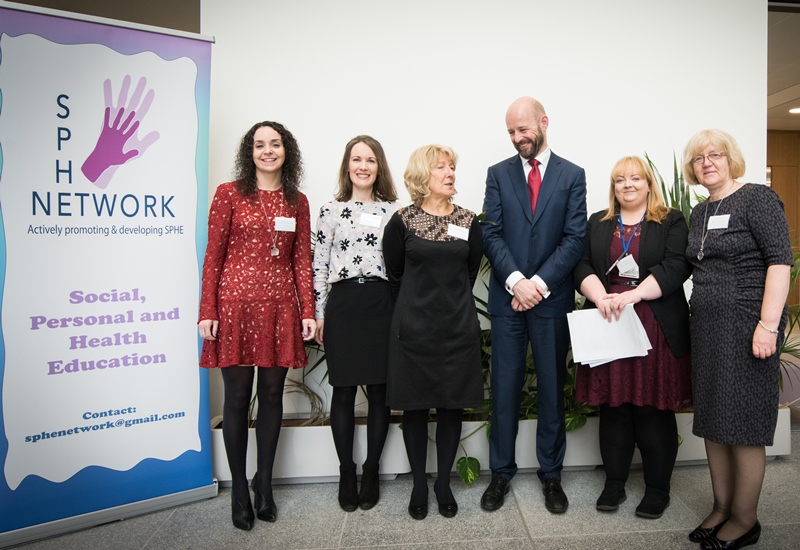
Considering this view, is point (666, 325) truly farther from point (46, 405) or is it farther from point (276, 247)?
point (46, 405)

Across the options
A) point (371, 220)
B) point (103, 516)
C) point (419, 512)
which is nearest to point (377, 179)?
point (371, 220)

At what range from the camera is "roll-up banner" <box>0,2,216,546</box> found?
1969mm

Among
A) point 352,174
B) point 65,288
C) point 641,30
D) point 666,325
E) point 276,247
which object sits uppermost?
point 641,30

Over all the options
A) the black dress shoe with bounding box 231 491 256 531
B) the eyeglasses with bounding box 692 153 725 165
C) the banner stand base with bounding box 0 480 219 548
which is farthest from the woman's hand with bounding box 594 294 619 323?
the banner stand base with bounding box 0 480 219 548

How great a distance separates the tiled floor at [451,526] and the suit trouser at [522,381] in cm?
20

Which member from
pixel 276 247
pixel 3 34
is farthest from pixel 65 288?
pixel 3 34

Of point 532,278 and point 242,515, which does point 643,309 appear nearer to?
point 532,278

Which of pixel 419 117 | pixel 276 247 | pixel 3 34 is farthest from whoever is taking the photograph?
pixel 419 117

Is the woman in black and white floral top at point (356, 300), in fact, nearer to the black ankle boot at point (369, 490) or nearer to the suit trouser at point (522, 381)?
the black ankle boot at point (369, 490)

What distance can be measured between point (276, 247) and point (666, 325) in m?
1.60

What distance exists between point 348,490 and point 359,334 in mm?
729

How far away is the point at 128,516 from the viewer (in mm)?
2174

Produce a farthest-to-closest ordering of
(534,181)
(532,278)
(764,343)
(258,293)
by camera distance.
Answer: (534,181) < (532,278) < (258,293) < (764,343)

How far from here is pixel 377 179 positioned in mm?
2236
